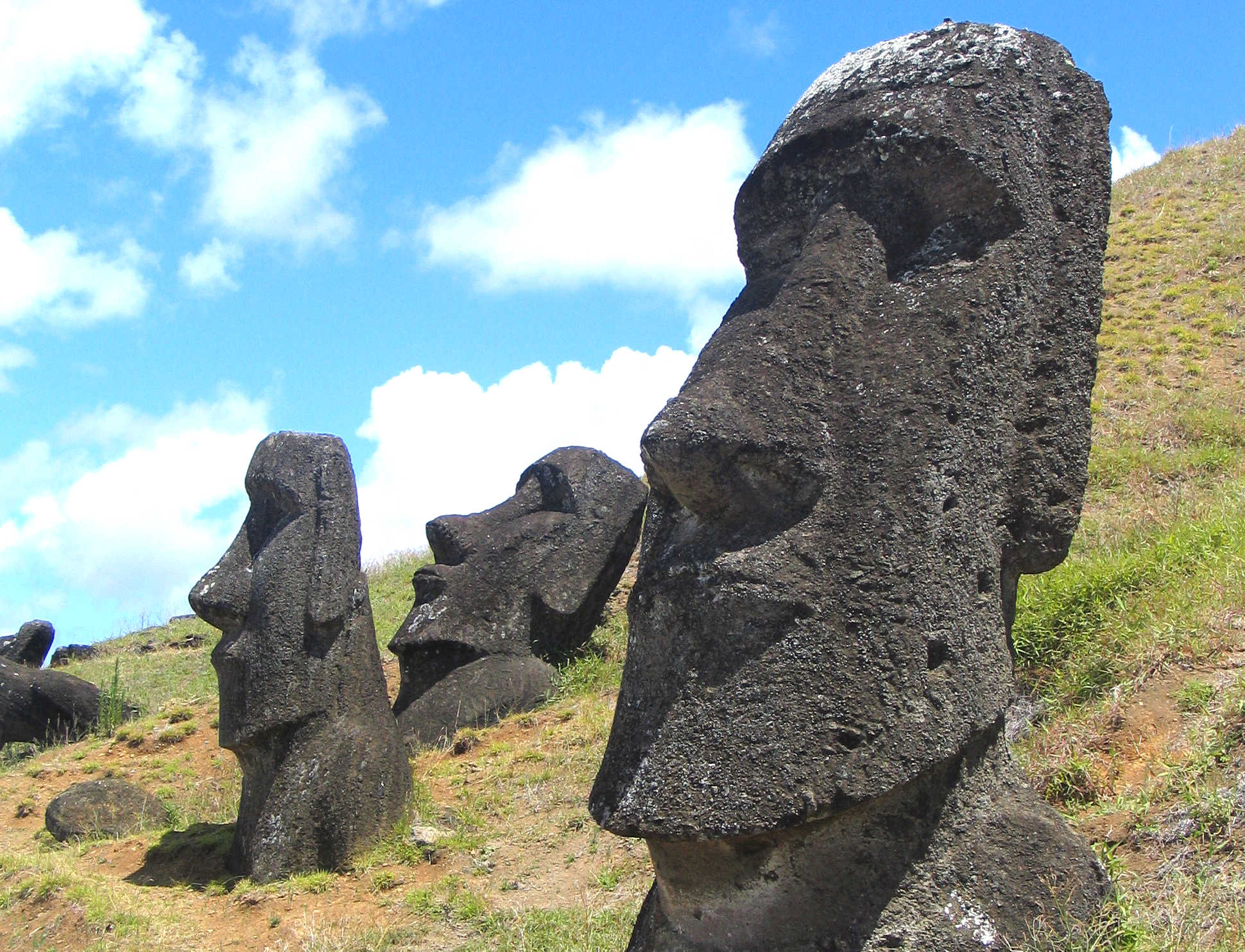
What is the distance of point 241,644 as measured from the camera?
6.84 meters

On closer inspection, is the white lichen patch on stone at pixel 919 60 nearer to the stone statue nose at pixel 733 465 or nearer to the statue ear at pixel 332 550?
the stone statue nose at pixel 733 465

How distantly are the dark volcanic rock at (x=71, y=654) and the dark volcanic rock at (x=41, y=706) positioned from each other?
5261 mm

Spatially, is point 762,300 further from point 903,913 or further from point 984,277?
point 903,913

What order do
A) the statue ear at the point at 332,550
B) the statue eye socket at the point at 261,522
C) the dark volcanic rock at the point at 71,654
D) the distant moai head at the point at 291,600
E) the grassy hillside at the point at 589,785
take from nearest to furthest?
the grassy hillside at the point at 589,785, the distant moai head at the point at 291,600, the statue ear at the point at 332,550, the statue eye socket at the point at 261,522, the dark volcanic rock at the point at 71,654

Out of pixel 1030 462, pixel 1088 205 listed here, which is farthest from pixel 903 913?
pixel 1088 205

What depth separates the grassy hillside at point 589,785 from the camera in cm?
399

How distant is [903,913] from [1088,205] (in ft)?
6.36

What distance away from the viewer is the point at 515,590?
392 inches

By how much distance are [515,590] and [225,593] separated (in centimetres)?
325

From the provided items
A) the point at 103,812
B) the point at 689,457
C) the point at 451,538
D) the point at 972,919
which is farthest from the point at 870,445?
the point at 451,538

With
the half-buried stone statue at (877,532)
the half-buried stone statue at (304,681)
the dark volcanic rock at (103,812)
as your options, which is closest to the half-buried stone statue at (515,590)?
the dark volcanic rock at (103,812)

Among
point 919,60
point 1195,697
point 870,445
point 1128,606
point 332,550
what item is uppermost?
point 919,60

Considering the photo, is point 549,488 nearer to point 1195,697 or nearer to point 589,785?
point 589,785

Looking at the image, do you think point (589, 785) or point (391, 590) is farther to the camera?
point (391, 590)
